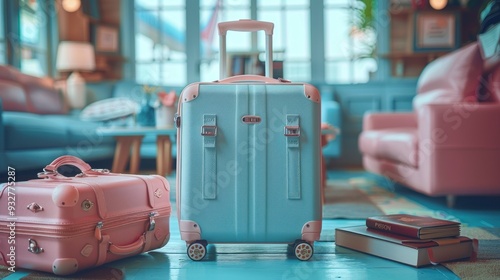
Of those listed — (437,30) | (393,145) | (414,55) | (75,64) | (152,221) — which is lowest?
(152,221)

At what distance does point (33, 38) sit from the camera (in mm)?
4941

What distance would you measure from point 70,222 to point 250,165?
481 mm

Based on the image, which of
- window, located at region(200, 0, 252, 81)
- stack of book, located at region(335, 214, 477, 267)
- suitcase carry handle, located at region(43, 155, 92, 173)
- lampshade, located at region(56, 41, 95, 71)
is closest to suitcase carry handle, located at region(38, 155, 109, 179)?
suitcase carry handle, located at region(43, 155, 92, 173)

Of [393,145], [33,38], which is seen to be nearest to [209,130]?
[393,145]

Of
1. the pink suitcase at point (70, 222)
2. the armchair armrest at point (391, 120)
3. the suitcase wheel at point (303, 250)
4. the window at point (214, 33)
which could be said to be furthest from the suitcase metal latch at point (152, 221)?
the window at point (214, 33)

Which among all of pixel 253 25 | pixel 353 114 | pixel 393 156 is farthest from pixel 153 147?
pixel 253 25

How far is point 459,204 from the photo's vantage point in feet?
8.90

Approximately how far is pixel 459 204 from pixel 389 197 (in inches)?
15.6

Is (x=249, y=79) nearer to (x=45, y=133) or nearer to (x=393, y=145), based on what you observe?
(x=393, y=145)

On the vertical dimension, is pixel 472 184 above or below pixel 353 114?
below

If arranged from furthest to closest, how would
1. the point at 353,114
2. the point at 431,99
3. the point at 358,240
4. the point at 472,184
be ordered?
the point at 353,114, the point at 431,99, the point at 472,184, the point at 358,240

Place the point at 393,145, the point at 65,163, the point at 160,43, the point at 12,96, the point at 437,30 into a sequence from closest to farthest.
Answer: the point at 65,163
the point at 393,145
the point at 12,96
the point at 437,30
the point at 160,43

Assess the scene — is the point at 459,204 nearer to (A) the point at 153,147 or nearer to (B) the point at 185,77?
(A) the point at 153,147

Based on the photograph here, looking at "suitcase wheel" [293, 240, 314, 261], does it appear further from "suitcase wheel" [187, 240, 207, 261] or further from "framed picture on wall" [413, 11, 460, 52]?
"framed picture on wall" [413, 11, 460, 52]
